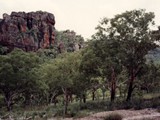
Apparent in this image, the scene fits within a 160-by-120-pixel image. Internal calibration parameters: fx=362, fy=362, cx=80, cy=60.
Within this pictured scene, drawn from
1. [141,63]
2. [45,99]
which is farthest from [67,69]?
[45,99]

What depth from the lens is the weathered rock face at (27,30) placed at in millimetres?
155625

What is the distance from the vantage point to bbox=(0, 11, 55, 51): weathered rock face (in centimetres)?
15562

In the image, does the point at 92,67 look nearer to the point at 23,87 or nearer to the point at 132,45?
the point at 132,45

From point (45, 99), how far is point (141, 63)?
45.8 m

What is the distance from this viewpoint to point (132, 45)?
50.1m

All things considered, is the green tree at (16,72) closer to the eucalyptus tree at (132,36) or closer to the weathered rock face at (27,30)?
the eucalyptus tree at (132,36)

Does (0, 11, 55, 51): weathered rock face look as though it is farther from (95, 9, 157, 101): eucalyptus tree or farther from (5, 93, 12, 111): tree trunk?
(95, 9, 157, 101): eucalyptus tree

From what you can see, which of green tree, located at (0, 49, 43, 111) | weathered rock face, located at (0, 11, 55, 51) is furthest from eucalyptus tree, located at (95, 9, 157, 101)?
weathered rock face, located at (0, 11, 55, 51)

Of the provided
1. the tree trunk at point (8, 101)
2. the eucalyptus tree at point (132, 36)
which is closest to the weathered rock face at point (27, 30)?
the tree trunk at point (8, 101)

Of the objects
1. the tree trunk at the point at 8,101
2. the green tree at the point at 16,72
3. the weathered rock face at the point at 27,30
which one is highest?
the weathered rock face at the point at 27,30

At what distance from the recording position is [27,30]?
162625 millimetres

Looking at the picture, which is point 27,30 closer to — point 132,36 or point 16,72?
point 16,72

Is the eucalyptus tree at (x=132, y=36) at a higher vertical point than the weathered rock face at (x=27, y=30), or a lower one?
lower

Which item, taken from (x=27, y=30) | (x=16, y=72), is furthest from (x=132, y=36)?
(x=27, y=30)
